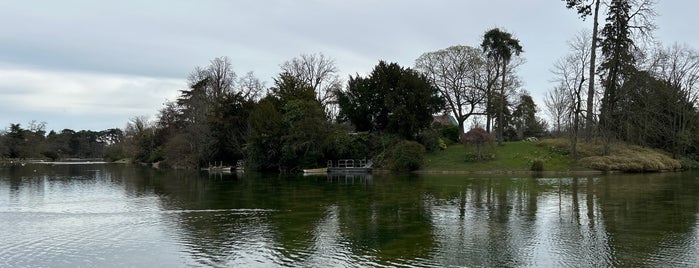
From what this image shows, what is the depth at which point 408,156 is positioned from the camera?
43938mm

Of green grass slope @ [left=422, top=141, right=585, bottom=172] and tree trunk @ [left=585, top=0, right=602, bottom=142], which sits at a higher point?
tree trunk @ [left=585, top=0, right=602, bottom=142]

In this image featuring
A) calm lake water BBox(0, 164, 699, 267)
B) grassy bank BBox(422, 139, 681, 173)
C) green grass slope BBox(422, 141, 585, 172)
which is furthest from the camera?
green grass slope BBox(422, 141, 585, 172)

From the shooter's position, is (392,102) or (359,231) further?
(392,102)

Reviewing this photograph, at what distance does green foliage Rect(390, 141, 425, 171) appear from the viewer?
43.9 m

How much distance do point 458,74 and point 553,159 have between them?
14.5 meters

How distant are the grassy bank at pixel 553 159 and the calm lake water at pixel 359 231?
18797mm

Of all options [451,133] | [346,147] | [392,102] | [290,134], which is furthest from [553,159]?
[290,134]

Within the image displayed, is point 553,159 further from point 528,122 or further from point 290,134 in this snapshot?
point 528,122

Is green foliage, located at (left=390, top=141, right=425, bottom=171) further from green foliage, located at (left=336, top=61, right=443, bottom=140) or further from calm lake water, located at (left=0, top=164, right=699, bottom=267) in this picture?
calm lake water, located at (left=0, top=164, right=699, bottom=267)

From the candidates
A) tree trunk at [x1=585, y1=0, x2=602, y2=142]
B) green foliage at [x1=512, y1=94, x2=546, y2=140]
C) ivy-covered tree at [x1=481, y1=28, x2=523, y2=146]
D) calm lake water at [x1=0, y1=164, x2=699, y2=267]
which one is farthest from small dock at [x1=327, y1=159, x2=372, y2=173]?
green foliage at [x1=512, y1=94, x2=546, y2=140]

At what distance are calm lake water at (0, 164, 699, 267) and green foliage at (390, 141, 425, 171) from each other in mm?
21792

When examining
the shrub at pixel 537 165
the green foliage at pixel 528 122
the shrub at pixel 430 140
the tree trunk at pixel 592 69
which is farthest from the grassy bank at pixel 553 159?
the green foliage at pixel 528 122

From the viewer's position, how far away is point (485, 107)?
54281 mm

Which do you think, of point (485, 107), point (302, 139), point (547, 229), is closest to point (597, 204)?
point (547, 229)
